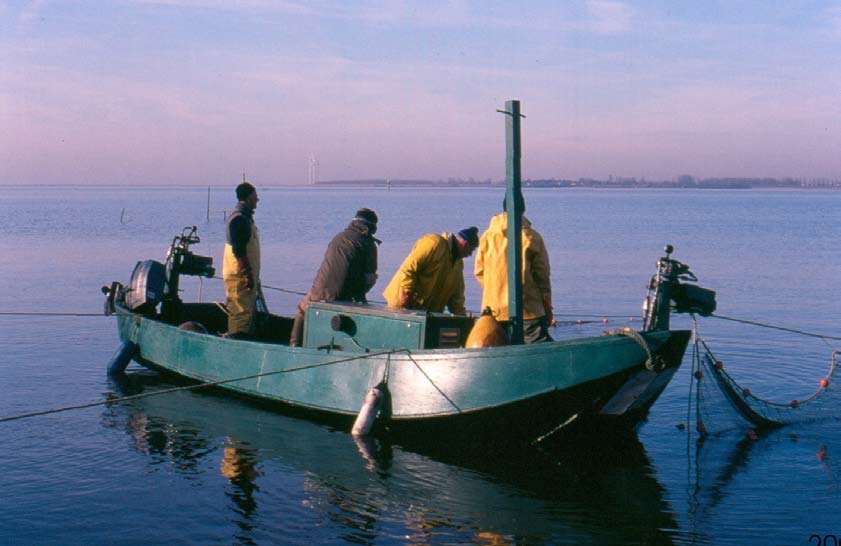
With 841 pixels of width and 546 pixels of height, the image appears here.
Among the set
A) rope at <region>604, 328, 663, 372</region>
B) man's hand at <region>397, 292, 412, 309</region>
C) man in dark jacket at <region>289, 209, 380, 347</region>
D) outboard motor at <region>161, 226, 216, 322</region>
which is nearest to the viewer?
rope at <region>604, 328, 663, 372</region>

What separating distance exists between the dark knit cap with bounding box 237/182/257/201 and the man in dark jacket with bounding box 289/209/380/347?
1377 millimetres

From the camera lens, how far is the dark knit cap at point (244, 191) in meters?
10.8

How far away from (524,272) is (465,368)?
3.98 ft

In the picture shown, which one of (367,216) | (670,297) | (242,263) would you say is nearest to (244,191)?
(242,263)

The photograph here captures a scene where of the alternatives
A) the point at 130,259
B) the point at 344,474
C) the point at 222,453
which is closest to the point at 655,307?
the point at 344,474

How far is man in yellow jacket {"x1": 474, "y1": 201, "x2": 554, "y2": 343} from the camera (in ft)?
29.9

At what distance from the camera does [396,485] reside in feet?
27.4

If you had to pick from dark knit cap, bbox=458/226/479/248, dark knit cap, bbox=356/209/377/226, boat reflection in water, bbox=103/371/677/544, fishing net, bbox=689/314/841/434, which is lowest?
boat reflection in water, bbox=103/371/677/544

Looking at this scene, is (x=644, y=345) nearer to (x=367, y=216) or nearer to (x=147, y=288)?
(x=367, y=216)

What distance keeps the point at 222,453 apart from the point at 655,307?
4465mm

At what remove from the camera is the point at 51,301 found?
70.3 ft

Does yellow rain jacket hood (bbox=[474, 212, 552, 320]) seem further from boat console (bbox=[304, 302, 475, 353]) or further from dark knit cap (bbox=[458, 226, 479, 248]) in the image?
boat console (bbox=[304, 302, 475, 353])

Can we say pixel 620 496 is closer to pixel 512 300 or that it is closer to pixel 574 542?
pixel 574 542

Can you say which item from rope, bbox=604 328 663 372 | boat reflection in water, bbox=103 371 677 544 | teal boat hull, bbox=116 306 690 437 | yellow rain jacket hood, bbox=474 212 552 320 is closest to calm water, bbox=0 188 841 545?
boat reflection in water, bbox=103 371 677 544
